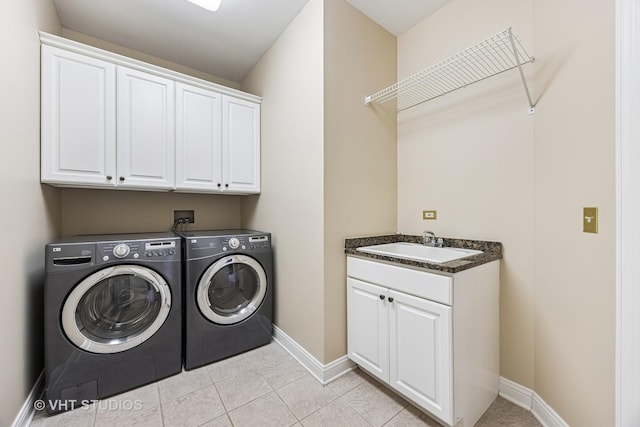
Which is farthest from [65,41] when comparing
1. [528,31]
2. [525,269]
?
[525,269]

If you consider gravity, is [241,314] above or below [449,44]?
below

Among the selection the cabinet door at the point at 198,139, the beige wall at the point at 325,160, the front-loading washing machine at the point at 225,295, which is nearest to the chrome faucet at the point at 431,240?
the beige wall at the point at 325,160

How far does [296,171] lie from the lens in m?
1.97

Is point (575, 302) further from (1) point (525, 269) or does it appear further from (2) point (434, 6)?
→ (2) point (434, 6)

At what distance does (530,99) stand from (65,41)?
2.90 meters

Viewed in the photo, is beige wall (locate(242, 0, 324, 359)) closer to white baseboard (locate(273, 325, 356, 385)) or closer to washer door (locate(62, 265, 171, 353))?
white baseboard (locate(273, 325, 356, 385))

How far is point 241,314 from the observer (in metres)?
2.07

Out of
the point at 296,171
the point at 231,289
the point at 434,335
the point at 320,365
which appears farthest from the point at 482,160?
the point at 231,289

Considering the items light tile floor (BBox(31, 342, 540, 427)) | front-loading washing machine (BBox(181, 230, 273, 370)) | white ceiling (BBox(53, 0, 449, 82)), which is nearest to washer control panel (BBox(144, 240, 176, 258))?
front-loading washing machine (BBox(181, 230, 273, 370))

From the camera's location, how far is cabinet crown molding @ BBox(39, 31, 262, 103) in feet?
5.37

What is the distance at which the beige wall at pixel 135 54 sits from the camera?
2.13 metres

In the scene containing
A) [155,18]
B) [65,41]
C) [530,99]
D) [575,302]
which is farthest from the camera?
[155,18]

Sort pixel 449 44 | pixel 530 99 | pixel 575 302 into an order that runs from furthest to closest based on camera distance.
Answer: pixel 449 44, pixel 530 99, pixel 575 302

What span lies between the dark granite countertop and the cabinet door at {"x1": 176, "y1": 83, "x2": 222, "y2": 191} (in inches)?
53.2
